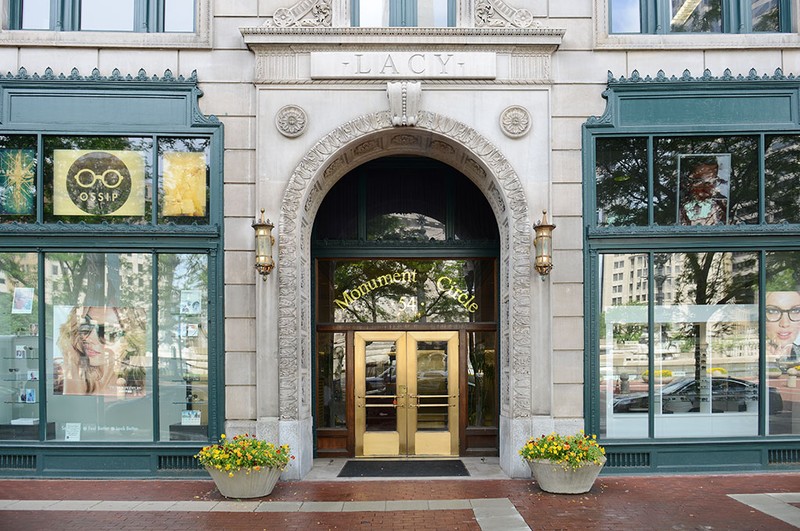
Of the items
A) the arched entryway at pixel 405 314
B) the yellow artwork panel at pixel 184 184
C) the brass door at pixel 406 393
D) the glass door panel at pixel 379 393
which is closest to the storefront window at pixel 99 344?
the yellow artwork panel at pixel 184 184

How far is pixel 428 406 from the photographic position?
40.3ft

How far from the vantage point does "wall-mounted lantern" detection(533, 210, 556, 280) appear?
10.3m

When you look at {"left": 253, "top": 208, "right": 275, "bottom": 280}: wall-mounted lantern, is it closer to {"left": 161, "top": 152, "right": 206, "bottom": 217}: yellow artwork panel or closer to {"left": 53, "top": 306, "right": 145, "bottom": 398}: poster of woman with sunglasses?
{"left": 161, "top": 152, "right": 206, "bottom": 217}: yellow artwork panel

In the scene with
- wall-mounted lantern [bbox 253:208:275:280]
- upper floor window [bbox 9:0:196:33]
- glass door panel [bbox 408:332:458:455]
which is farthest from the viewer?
glass door panel [bbox 408:332:458:455]

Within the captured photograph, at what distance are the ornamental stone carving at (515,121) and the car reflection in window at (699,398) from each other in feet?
16.3

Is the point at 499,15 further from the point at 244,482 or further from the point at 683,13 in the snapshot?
the point at 244,482

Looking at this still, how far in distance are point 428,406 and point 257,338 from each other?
149 inches

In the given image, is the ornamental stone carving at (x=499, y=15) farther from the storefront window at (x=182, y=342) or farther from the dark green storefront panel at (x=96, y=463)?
the dark green storefront panel at (x=96, y=463)

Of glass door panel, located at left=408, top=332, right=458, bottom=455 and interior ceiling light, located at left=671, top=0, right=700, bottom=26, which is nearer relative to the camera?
interior ceiling light, located at left=671, top=0, right=700, bottom=26

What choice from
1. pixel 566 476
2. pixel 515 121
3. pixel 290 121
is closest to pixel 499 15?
pixel 515 121

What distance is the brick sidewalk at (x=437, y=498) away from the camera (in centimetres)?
828

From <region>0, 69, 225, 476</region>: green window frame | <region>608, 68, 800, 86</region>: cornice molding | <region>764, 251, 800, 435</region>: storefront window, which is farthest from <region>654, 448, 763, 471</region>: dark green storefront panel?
<region>0, 69, 225, 476</region>: green window frame

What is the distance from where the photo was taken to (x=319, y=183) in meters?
11.2

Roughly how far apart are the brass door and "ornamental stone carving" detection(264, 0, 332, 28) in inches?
231
